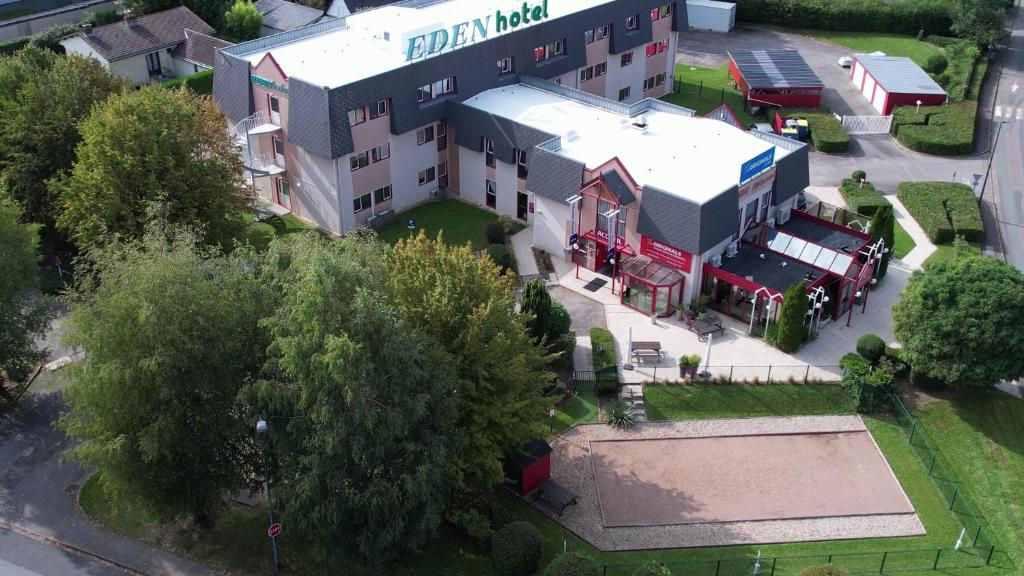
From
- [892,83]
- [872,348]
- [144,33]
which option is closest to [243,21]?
[144,33]

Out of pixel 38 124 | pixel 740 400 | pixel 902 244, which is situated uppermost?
pixel 38 124

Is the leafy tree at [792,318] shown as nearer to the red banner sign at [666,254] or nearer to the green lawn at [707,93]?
the red banner sign at [666,254]

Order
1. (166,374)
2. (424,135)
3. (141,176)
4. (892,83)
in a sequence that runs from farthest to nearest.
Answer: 1. (892,83)
2. (424,135)
3. (141,176)
4. (166,374)

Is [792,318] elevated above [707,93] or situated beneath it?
situated beneath

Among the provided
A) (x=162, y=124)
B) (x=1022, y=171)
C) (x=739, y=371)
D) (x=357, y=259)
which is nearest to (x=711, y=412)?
(x=739, y=371)

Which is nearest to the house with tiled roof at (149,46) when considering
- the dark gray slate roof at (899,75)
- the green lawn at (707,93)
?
the green lawn at (707,93)

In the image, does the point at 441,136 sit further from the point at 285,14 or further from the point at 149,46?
the point at 285,14

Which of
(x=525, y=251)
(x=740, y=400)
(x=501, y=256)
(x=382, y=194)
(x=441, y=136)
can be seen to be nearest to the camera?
(x=740, y=400)
